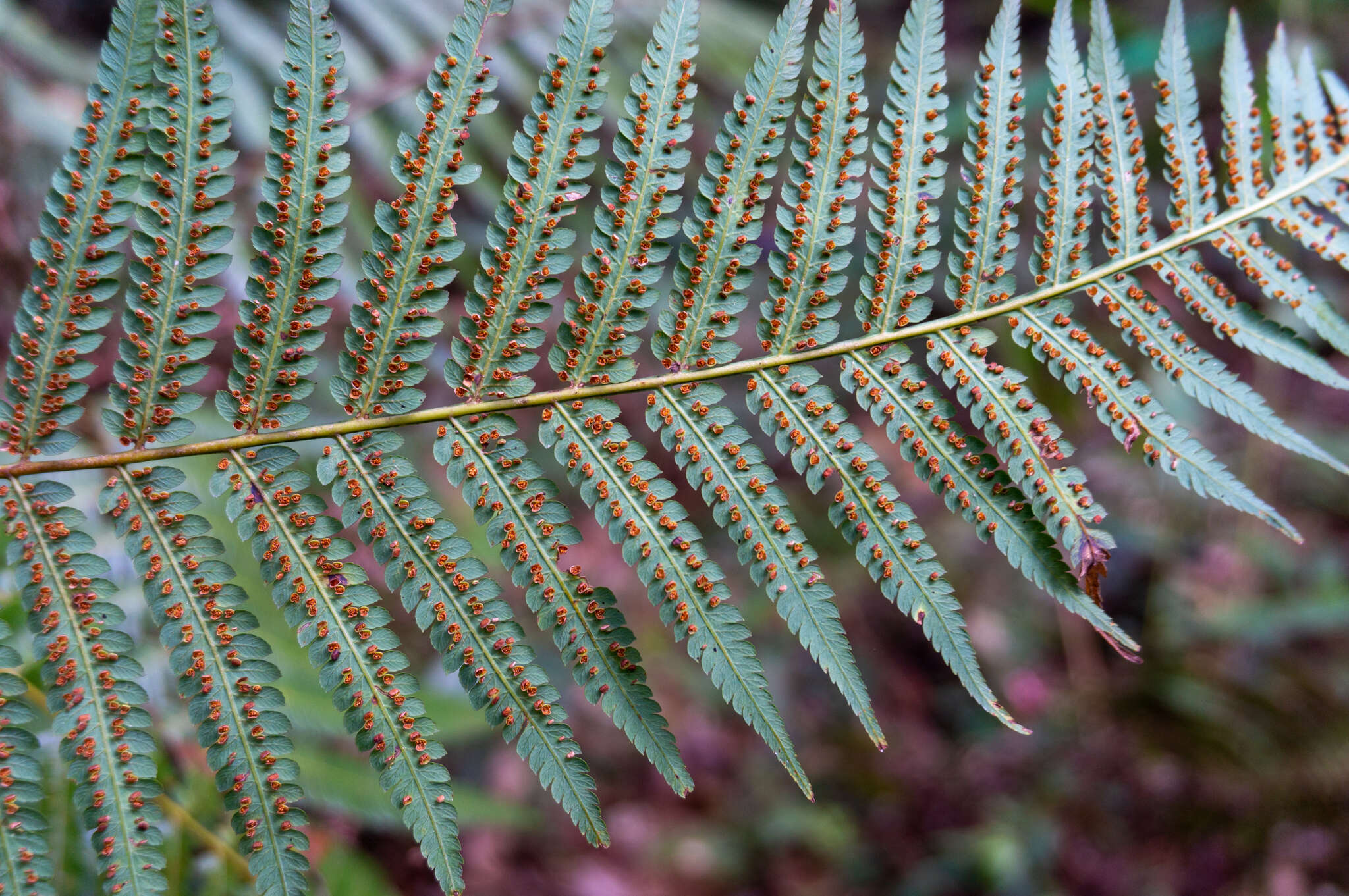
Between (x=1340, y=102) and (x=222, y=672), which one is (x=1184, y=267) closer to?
(x=1340, y=102)

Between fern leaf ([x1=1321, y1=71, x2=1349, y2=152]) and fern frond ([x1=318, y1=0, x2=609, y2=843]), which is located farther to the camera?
fern leaf ([x1=1321, y1=71, x2=1349, y2=152])

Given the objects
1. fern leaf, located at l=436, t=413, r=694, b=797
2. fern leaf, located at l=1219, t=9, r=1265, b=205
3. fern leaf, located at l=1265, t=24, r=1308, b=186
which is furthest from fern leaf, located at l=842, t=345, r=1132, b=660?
fern leaf, located at l=1265, t=24, r=1308, b=186

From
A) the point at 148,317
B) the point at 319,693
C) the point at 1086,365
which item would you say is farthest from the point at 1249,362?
the point at 148,317

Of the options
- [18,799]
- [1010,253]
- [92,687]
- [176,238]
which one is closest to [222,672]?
[92,687]

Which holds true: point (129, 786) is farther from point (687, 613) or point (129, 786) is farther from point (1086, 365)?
point (1086, 365)

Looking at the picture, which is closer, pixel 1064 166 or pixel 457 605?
pixel 457 605

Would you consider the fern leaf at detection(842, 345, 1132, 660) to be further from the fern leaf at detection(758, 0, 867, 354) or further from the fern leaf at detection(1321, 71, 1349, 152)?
the fern leaf at detection(1321, 71, 1349, 152)
